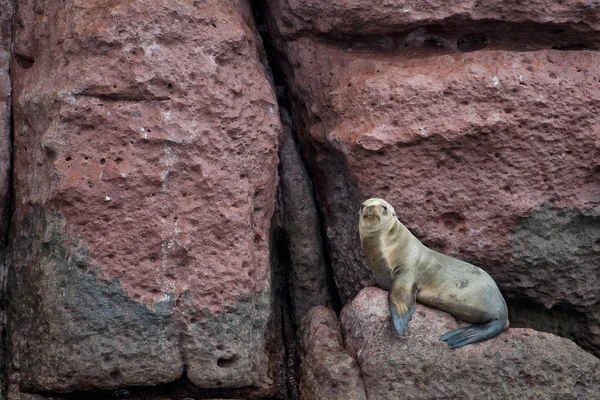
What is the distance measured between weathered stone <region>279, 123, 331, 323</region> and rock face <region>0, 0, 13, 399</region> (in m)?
1.86

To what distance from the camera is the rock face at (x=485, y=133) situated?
5988 mm

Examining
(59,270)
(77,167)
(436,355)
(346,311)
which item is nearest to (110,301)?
(59,270)

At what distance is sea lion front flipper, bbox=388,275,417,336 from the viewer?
5.49 meters

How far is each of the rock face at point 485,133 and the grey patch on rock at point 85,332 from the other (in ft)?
5.16

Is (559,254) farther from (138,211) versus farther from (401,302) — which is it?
(138,211)

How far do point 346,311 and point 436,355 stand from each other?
0.68 metres

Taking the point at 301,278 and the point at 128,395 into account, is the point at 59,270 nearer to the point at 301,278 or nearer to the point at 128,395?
the point at 128,395

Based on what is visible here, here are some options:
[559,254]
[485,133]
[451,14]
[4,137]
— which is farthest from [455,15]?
[4,137]

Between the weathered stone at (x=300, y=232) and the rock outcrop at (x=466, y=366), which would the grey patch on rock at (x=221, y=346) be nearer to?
the rock outcrop at (x=466, y=366)

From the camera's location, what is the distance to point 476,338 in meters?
5.52

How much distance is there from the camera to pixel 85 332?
555cm

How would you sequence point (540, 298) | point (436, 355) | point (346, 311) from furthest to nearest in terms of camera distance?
1. point (540, 298)
2. point (346, 311)
3. point (436, 355)

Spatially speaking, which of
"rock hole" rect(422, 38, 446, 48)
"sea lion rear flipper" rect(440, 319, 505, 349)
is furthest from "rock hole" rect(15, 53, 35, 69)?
"sea lion rear flipper" rect(440, 319, 505, 349)

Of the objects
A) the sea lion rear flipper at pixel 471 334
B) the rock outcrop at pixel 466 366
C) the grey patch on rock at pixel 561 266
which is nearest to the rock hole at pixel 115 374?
the rock outcrop at pixel 466 366
